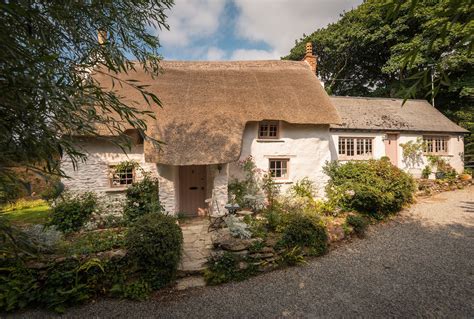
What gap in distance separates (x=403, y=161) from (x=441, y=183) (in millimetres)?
2117

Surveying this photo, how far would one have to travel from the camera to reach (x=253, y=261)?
5395mm

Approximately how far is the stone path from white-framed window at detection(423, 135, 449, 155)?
14.4 m

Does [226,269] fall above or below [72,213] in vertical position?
below

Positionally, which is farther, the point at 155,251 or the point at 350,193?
Answer: the point at 350,193

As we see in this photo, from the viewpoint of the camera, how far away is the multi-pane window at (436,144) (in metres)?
14.4

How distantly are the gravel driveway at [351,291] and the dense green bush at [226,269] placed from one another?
0.53ft

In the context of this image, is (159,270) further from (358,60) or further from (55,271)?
(358,60)

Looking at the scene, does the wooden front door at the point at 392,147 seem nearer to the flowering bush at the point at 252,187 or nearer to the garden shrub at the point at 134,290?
the flowering bush at the point at 252,187

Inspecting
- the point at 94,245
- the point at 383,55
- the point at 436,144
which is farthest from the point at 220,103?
the point at 383,55

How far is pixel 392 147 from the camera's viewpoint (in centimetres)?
1380

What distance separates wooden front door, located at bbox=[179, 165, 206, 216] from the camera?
911cm

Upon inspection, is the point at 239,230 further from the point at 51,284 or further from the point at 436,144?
the point at 436,144

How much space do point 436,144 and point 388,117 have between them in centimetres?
351

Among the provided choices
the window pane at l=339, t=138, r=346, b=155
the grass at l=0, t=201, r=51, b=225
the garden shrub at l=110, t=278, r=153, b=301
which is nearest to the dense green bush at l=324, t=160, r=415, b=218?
the window pane at l=339, t=138, r=346, b=155
